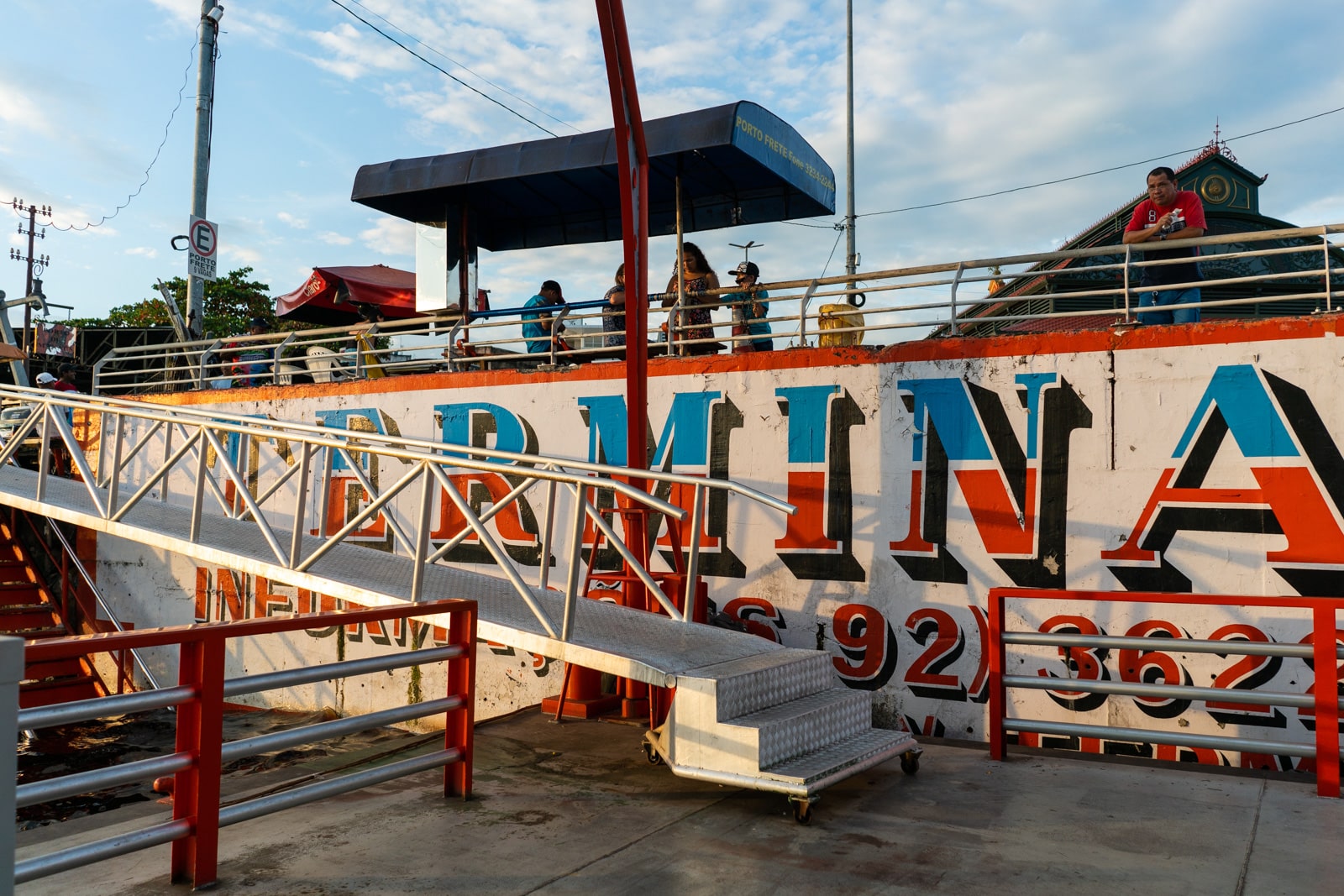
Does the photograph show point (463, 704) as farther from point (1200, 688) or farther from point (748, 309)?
point (748, 309)

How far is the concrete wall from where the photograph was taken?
689 centimetres

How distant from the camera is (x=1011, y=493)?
7.82 meters

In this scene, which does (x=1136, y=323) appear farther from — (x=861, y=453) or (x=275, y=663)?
(x=275, y=663)

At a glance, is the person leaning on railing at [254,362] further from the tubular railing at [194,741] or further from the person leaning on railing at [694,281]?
the tubular railing at [194,741]

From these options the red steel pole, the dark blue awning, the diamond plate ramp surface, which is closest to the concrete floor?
the diamond plate ramp surface

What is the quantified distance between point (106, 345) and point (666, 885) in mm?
18904

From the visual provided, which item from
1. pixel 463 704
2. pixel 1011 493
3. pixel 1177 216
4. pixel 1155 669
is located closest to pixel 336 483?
pixel 463 704

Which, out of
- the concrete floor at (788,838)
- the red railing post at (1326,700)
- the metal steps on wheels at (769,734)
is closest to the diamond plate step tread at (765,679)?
the metal steps on wheels at (769,734)

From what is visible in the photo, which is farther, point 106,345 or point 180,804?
point 106,345

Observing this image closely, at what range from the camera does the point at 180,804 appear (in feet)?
13.0

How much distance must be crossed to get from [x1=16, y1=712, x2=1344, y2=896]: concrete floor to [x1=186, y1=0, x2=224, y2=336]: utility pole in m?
11.5

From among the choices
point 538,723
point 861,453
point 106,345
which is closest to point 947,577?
point 861,453

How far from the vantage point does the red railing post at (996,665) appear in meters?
6.13

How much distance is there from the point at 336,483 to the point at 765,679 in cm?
832
